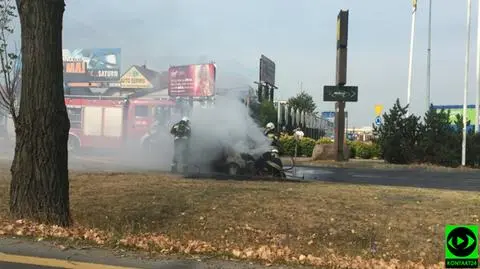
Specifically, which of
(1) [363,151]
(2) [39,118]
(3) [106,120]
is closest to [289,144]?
(1) [363,151]

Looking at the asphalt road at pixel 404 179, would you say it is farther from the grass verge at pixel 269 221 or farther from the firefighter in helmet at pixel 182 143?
the grass verge at pixel 269 221

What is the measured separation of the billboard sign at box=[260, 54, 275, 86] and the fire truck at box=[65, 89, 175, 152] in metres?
26.6

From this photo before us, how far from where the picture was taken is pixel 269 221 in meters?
8.38

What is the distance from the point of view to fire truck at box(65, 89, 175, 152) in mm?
27062

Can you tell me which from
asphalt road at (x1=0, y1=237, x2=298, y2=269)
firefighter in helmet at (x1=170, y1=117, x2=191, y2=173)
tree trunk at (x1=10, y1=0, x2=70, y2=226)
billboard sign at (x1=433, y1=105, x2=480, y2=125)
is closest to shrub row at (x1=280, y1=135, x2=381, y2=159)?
billboard sign at (x1=433, y1=105, x2=480, y2=125)

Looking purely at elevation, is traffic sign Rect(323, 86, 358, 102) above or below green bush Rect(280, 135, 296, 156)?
above

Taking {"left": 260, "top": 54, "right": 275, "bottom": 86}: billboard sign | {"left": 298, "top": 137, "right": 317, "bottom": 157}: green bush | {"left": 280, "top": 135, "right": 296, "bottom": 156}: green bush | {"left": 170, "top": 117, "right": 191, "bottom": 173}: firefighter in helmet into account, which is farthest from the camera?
{"left": 260, "top": 54, "right": 275, "bottom": 86}: billboard sign

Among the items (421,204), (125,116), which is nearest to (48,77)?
(421,204)

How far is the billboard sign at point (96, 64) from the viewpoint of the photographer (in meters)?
72.3

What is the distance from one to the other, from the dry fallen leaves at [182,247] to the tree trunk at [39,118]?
294mm

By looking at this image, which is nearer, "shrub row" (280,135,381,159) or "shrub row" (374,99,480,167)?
"shrub row" (374,99,480,167)

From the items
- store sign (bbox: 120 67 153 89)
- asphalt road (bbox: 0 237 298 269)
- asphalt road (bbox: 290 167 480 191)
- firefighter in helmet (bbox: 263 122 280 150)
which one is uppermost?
store sign (bbox: 120 67 153 89)

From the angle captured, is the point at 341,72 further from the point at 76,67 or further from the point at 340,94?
the point at 76,67

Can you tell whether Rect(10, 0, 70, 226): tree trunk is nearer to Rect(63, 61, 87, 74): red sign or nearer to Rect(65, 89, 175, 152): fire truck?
Rect(65, 89, 175, 152): fire truck
